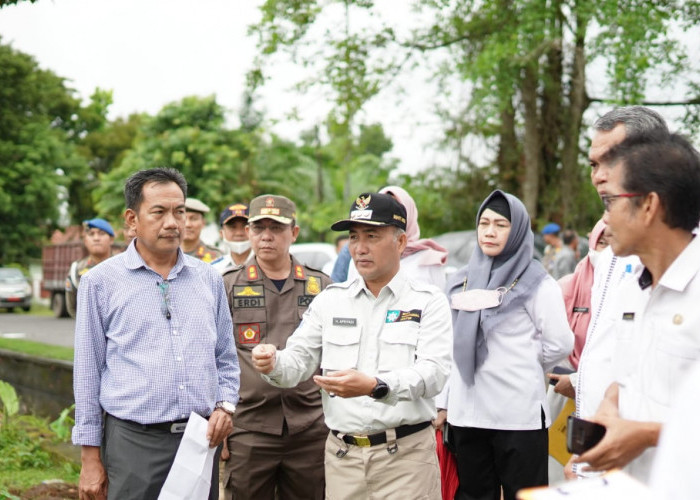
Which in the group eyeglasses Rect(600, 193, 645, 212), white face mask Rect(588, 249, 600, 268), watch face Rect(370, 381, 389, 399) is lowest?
watch face Rect(370, 381, 389, 399)

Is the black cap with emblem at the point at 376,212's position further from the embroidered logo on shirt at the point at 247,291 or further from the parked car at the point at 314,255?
the parked car at the point at 314,255

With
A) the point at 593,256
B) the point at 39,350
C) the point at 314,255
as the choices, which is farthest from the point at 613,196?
the point at 314,255

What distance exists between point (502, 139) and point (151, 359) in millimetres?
14221

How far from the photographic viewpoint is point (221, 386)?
12.6ft

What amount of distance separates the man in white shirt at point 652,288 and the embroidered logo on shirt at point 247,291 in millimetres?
2715

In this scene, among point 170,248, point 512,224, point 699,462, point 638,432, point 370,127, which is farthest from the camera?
point 370,127

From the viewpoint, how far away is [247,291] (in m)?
4.74

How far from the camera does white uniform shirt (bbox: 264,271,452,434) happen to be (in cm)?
345

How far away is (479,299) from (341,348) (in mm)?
1075

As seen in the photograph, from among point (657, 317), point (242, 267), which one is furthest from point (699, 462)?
point (242, 267)

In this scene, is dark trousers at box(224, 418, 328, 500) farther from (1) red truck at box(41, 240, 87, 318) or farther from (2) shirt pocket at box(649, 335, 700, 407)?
(1) red truck at box(41, 240, 87, 318)

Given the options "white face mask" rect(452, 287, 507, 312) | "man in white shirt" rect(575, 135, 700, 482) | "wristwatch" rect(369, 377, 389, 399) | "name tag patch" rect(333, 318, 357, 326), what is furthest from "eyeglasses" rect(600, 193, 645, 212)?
"white face mask" rect(452, 287, 507, 312)

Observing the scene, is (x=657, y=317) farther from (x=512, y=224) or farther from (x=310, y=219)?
(x=310, y=219)

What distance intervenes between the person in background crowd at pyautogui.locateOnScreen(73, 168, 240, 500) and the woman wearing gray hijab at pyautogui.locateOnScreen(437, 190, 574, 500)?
1.39 m
